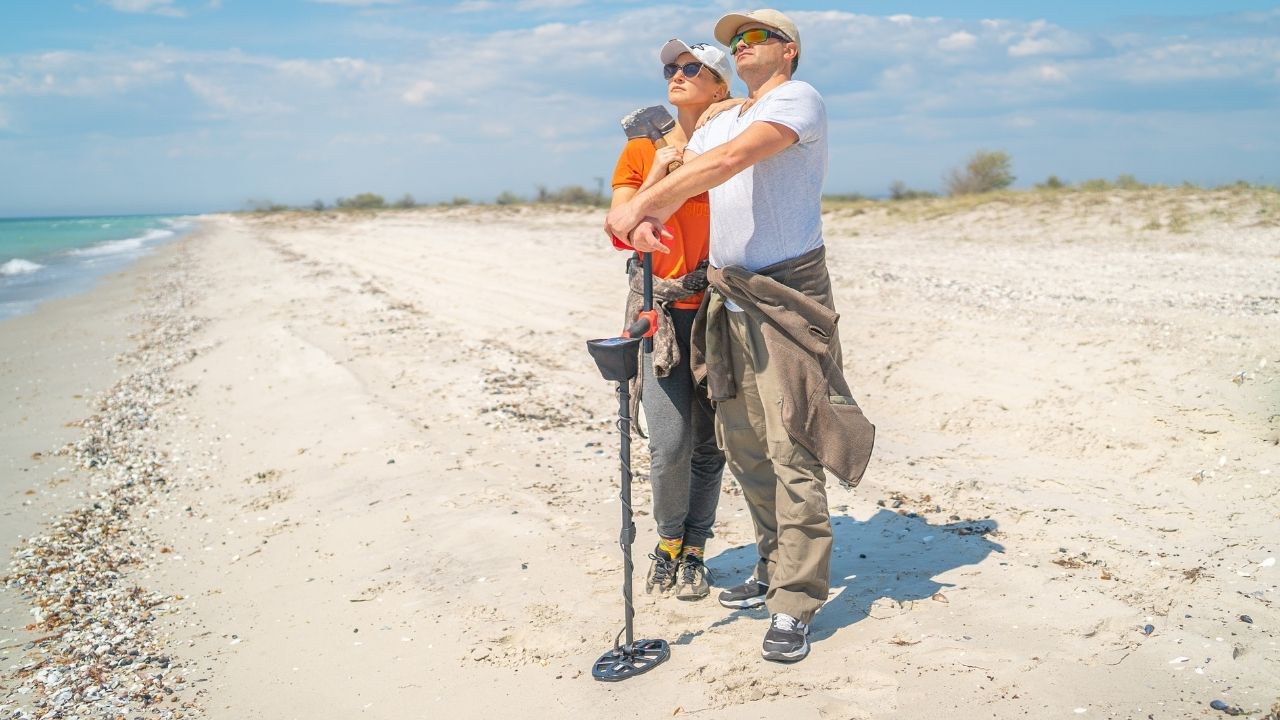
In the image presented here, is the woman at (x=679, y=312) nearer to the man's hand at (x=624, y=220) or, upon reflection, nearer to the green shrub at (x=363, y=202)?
the man's hand at (x=624, y=220)

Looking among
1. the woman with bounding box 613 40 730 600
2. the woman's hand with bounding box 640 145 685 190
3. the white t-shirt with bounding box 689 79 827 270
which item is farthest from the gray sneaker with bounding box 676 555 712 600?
the woman's hand with bounding box 640 145 685 190

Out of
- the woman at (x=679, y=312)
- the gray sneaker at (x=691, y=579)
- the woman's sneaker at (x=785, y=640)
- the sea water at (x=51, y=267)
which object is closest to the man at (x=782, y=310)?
the woman's sneaker at (x=785, y=640)

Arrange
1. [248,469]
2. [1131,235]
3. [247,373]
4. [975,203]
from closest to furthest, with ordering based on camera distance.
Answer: [248,469] → [247,373] → [1131,235] → [975,203]

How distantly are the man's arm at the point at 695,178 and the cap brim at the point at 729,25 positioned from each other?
1.49 ft

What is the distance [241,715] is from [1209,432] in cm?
517

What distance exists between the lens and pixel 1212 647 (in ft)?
10.00

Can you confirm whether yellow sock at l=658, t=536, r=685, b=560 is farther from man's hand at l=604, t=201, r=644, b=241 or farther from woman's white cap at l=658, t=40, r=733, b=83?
woman's white cap at l=658, t=40, r=733, b=83

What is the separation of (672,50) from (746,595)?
2.08 m

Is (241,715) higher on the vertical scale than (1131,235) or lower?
lower

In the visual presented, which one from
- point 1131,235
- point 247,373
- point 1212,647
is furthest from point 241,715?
point 1131,235

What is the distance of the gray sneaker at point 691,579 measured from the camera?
3791mm

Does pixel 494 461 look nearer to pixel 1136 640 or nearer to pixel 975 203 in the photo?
pixel 1136 640

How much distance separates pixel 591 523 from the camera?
4.69m

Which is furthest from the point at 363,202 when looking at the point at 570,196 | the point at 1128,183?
the point at 1128,183
